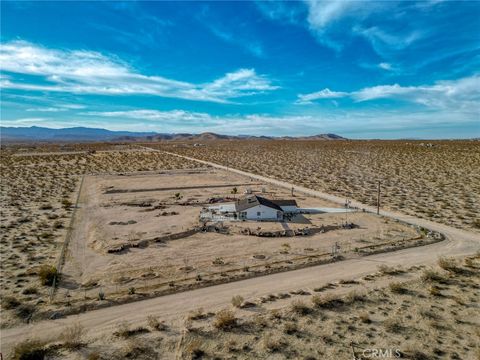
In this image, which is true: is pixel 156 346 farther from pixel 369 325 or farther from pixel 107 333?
pixel 369 325

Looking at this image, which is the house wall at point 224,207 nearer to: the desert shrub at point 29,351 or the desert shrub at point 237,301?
the desert shrub at point 237,301

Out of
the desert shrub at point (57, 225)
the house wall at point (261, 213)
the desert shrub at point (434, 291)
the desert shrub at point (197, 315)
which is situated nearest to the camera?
the desert shrub at point (197, 315)

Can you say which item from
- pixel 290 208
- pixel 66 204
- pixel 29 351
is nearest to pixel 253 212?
pixel 290 208

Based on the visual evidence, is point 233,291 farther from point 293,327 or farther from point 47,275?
point 47,275

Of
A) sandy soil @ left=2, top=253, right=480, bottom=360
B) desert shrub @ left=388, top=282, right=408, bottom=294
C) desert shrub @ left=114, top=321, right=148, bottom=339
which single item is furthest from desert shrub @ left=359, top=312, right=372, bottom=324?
desert shrub @ left=114, top=321, right=148, bottom=339

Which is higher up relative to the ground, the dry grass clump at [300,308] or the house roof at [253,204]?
the house roof at [253,204]

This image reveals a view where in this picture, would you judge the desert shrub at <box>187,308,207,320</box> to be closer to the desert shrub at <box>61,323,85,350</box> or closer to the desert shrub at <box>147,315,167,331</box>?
the desert shrub at <box>147,315,167,331</box>

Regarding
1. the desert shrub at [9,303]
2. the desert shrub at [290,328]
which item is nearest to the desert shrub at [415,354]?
the desert shrub at [290,328]

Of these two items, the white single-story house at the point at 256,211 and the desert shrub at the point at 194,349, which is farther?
the white single-story house at the point at 256,211
